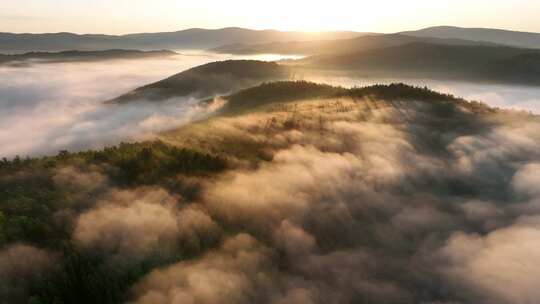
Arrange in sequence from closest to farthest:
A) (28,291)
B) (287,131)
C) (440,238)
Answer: (28,291) → (440,238) → (287,131)

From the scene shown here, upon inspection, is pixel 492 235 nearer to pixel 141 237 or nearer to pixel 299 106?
pixel 141 237

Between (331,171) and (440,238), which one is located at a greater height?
(331,171)

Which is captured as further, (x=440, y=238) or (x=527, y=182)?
(x=527, y=182)

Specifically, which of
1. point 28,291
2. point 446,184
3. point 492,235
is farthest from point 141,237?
point 446,184

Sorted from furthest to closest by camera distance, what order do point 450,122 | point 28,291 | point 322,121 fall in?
1. point 450,122
2. point 322,121
3. point 28,291

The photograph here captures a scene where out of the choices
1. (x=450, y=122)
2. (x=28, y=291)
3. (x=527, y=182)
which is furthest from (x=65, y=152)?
(x=450, y=122)

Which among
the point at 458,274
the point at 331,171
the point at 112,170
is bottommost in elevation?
the point at 458,274

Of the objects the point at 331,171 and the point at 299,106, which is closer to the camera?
the point at 331,171

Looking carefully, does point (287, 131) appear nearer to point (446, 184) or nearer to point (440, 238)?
point (446, 184)

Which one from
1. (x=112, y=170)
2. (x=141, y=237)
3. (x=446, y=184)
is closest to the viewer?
(x=141, y=237)
